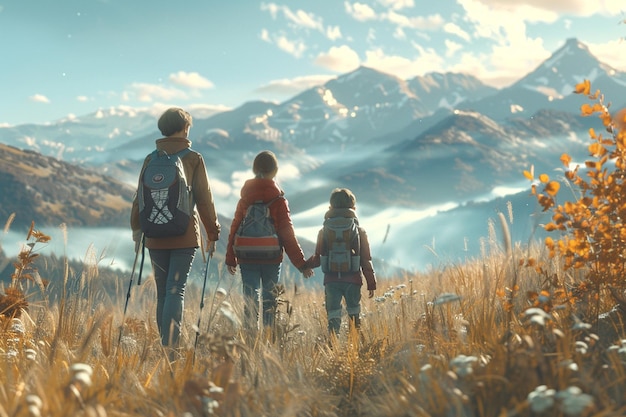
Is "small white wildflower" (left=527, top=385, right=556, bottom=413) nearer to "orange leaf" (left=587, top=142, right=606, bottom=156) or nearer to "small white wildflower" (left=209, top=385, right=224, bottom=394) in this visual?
"small white wildflower" (left=209, top=385, right=224, bottom=394)

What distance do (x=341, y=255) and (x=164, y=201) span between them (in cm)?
207

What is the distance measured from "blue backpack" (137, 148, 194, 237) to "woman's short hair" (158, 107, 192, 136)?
362 mm

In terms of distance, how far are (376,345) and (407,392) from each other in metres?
1.27

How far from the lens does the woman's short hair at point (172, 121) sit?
16.6 ft

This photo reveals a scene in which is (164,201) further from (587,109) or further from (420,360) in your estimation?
(587,109)

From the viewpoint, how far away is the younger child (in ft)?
19.9

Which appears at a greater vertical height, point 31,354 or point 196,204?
point 196,204

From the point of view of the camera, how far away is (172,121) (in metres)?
5.06

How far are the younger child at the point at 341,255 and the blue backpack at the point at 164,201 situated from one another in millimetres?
1759

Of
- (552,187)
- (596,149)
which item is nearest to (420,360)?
(552,187)

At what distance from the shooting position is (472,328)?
350 centimetres

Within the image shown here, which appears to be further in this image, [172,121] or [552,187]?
[172,121]

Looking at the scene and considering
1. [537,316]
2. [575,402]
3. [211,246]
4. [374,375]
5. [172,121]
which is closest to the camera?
[575,402]

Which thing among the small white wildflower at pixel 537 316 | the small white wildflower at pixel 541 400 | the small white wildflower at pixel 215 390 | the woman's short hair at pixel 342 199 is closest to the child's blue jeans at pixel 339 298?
the woman's short hair at pixel 342 199
